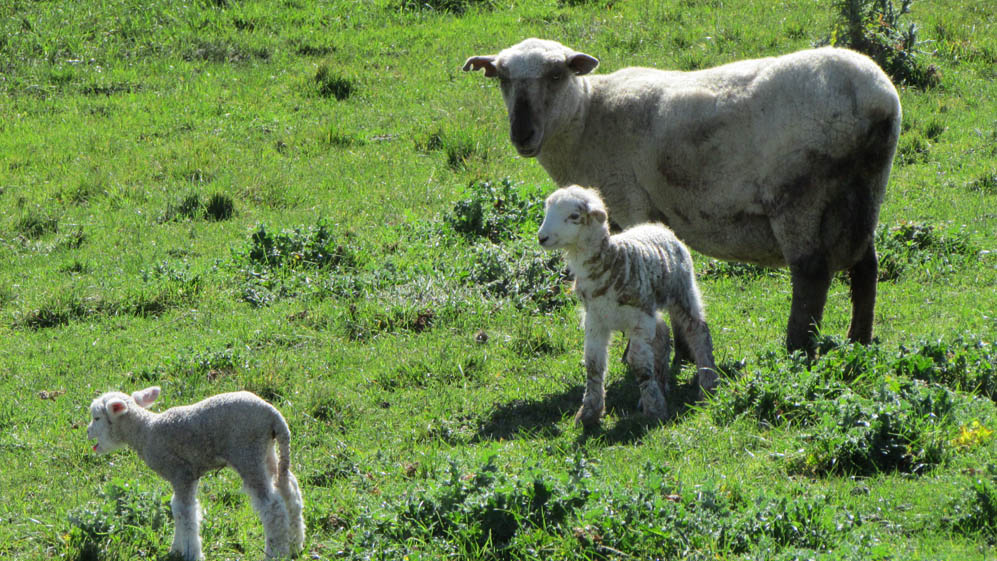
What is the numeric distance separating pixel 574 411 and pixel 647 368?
2.62 feet

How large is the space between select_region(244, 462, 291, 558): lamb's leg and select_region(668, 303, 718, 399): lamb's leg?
2971mm

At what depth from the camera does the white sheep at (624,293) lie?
6535 mm

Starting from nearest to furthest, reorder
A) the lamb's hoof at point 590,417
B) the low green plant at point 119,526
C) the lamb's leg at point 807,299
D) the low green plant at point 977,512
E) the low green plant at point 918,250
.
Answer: the low green plant at point 977,512 → the low green plant at point 119,526 → the lamb's hoof at point 590,417 → the lamb's leg at point 807,299 → the low green plant at point 918,250

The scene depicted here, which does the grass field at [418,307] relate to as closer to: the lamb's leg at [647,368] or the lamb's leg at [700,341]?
the lamb's leg at [647,368]

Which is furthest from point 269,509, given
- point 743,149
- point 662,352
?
point 743,149

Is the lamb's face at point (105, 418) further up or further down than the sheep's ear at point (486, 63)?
further down

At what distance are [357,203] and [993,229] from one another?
6414mm

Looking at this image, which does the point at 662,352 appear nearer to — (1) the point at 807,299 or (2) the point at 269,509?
(1) the point at 807,299

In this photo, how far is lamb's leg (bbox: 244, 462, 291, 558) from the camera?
5434 millimetres

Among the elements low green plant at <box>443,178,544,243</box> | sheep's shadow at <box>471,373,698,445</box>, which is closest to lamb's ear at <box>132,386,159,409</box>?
sheep's shadow at <box>471,373,698,445</box>

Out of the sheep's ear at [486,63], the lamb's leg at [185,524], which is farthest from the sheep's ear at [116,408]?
the sheep's ear at [486,63]

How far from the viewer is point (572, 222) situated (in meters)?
6.48

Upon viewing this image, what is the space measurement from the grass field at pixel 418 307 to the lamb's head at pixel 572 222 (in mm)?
1223

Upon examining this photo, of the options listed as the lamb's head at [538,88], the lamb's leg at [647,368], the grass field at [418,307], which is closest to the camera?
the grass field at [418,307]
